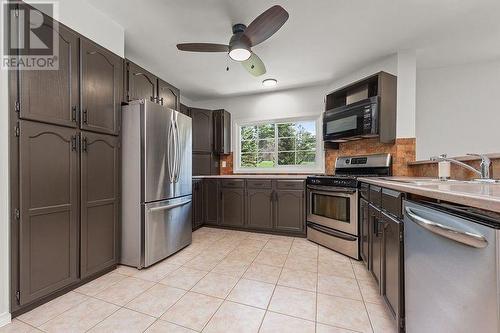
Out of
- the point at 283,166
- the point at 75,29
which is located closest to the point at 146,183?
the point at 75,29

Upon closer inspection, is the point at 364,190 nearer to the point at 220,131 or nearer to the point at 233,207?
the point at 233,207

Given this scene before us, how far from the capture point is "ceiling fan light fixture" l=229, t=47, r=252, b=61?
198 centimetres

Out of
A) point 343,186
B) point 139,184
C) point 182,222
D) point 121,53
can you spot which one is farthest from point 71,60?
point 343,186

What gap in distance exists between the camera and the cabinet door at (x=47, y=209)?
4.88 feet

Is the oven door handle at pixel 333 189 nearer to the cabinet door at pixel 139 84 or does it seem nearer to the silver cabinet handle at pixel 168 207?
the silver cabinet handle at pixel 168 207

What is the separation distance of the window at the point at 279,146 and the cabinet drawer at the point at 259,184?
0.74 metres

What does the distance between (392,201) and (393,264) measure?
0.39 meters

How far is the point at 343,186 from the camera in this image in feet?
8.55

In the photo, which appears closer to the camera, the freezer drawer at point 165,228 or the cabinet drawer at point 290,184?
the freezer drawer at point 165,228

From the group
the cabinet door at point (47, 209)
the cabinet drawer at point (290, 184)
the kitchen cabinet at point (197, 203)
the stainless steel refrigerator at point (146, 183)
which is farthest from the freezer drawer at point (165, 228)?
the cabinet drawer at point (290, 184)

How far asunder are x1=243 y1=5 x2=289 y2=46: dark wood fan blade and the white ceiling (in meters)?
0.28

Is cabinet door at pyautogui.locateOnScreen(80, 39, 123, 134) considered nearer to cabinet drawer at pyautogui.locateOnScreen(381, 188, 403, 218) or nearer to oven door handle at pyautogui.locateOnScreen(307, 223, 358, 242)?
cabinet drawer at pyautogui.locateOnScreen(381, 188, 403, 218)

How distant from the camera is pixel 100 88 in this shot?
2006 millimetres

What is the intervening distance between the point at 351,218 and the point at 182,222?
204 centimetres
